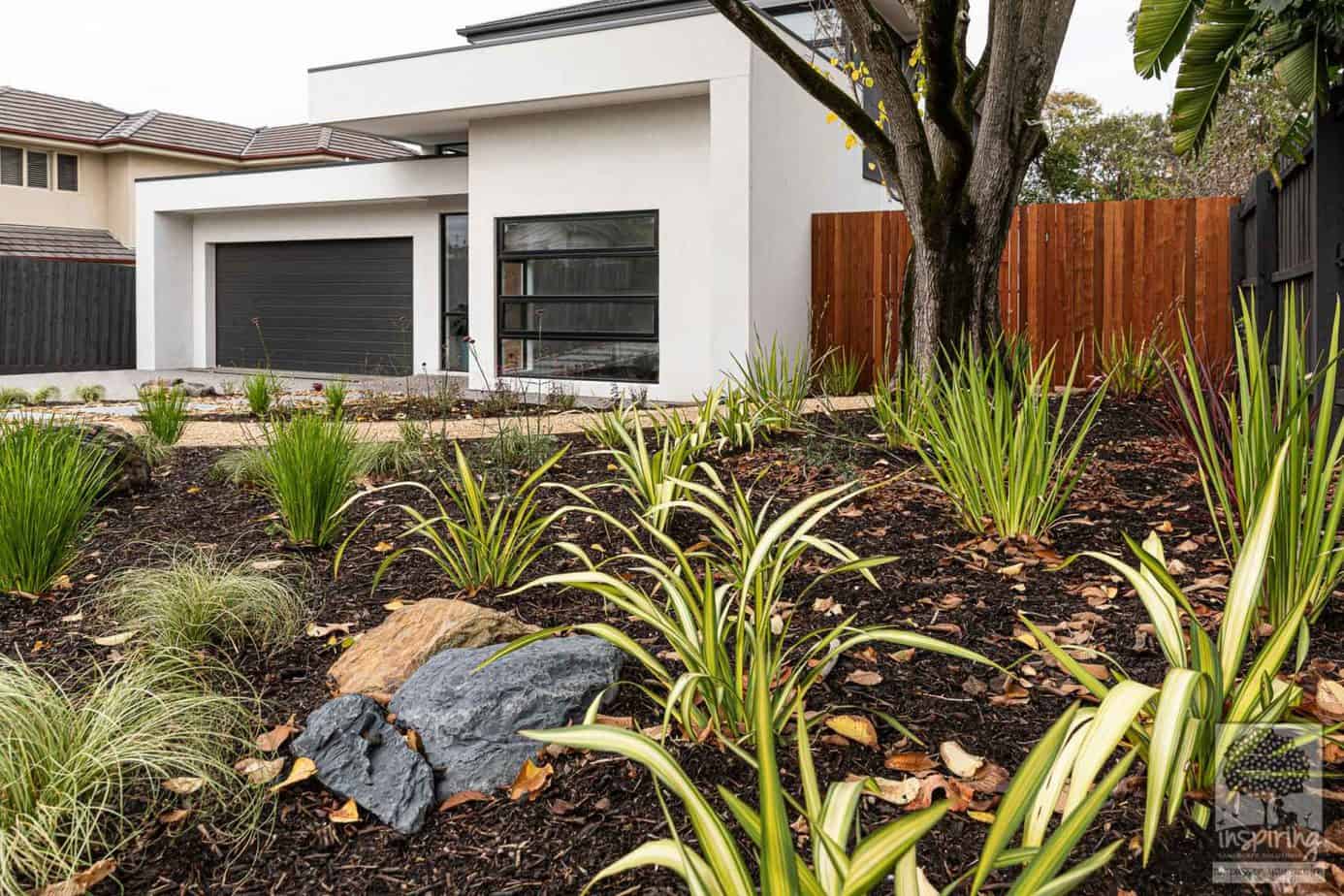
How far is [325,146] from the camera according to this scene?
22750 millimetres

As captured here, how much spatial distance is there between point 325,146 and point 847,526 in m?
21.8

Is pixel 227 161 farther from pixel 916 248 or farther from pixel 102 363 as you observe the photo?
pixel 916 248

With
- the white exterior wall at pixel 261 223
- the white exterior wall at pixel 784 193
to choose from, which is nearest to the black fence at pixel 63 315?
the white exterior wall at pixel 261 223

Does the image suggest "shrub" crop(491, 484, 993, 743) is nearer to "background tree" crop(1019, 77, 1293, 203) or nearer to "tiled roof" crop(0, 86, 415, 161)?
"tiled roof" crop(0, 86, 415, 161)

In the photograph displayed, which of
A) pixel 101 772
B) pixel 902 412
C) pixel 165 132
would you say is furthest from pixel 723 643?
pixel 165 132

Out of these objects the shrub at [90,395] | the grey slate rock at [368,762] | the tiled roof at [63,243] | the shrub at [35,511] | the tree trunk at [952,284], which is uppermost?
the tiled roof at [63,243]

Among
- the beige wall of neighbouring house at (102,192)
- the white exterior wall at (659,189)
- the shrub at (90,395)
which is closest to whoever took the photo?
the white exterior wall at (659,189)

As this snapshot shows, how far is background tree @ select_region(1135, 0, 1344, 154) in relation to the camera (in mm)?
5348

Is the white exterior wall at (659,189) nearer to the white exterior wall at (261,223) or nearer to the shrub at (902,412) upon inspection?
the white exterior wall at (261,223)

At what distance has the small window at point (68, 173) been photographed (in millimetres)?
22031

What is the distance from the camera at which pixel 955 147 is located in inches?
217

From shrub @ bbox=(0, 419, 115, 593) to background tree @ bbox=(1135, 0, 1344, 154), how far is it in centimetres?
562

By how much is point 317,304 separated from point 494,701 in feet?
51.0

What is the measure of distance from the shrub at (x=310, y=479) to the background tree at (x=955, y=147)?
3.14 m
